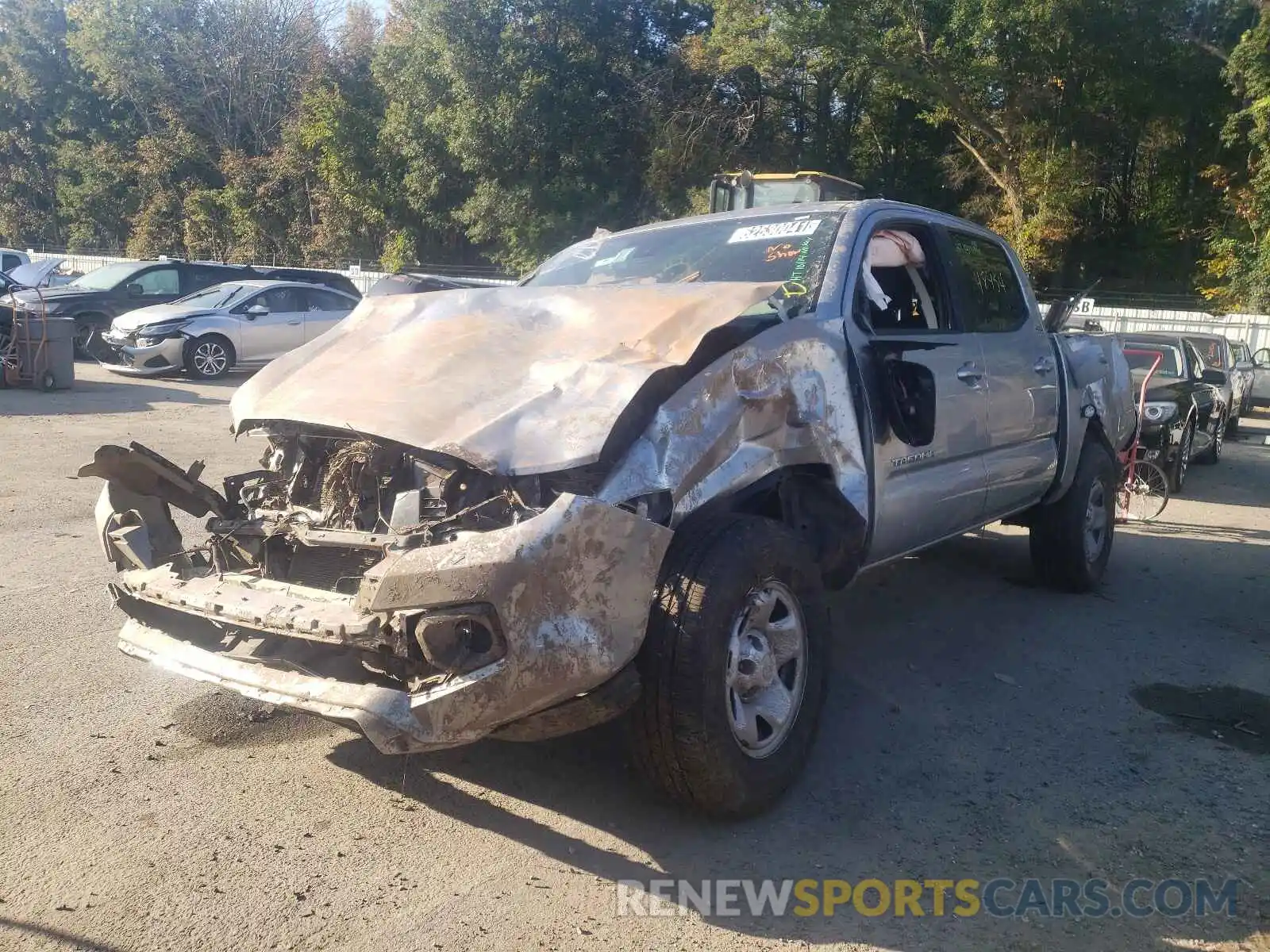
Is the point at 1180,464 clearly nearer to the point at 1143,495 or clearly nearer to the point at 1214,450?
the point at 1143,495

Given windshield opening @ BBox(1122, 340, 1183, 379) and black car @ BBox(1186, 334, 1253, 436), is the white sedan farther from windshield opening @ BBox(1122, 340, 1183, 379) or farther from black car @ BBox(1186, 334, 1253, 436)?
black car @ BBox(1186, 334, 1253, 436)

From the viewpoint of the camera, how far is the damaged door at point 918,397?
4.22 m

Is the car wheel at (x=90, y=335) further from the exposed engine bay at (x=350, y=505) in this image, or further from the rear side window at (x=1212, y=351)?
the rear side window at (x=1212, y=351)

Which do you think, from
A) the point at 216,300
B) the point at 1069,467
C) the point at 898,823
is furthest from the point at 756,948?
the point at 216,300

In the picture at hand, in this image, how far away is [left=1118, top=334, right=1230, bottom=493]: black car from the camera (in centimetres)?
980

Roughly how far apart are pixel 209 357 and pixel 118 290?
355cm

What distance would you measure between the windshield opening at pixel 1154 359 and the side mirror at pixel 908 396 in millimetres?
8231

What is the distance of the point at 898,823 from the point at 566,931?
1.23 m

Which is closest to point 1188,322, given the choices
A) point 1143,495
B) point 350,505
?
point 1143,495

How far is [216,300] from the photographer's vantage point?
52.5 ft

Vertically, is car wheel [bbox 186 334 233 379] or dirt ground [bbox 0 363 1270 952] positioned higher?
car wheel [bbox 186 334 233 379]

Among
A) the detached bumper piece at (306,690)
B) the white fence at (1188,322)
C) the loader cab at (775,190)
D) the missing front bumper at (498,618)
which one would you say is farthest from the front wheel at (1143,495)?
the white fence at (1188,322)

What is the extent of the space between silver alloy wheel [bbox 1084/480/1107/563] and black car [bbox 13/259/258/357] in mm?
15596

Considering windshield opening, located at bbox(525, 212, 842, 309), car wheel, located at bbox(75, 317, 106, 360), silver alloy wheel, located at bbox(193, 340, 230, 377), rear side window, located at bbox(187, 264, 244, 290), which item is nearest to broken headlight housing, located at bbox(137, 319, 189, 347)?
silver alloy wheel, located at bbox(193, 340, 230, 377)
